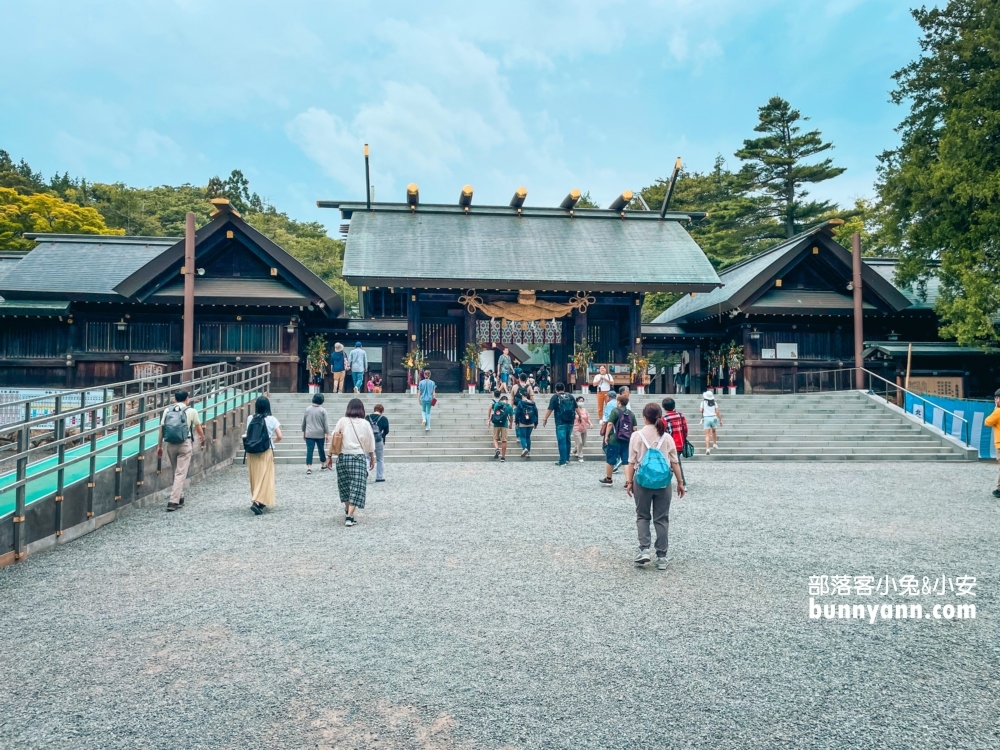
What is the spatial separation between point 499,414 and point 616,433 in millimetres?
3223

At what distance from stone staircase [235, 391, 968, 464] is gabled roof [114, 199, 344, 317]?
13.9 ft

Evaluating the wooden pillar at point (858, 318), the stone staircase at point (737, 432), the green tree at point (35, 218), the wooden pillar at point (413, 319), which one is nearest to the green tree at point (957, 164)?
the wooden pillar at point (858, 318)

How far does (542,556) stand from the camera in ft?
21.6

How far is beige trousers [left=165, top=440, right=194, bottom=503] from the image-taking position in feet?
29.7

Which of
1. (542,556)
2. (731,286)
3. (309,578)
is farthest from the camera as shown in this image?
(731,286)

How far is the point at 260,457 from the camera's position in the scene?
875cm

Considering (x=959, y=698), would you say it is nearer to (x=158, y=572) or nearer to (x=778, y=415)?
(x=158, y=572)

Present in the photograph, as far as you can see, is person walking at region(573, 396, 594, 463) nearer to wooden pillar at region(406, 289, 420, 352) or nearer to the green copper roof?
the green copper roof

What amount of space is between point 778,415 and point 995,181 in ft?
26.5

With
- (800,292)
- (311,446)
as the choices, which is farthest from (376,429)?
(800,292)

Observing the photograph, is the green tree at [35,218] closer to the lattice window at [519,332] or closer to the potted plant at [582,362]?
the lattice window at [519,332]

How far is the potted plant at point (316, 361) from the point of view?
2175 cm

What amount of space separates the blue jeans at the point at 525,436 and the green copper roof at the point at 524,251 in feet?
27.4

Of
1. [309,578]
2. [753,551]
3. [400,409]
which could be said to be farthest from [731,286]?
[309,578]
